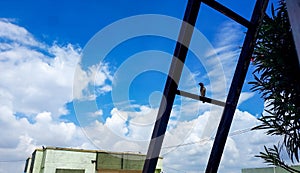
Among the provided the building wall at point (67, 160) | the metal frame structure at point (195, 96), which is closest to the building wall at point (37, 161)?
the building wall at point (67, 160)

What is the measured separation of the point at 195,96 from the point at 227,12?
1.85 ft

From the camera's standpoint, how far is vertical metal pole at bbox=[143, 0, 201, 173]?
122 centimetres

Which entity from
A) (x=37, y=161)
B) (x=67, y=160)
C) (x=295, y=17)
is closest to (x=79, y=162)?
(x=67, y=160)

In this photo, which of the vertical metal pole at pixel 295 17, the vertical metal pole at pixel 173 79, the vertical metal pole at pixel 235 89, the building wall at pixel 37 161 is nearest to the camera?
the vertical metal pole at pixel 295 17

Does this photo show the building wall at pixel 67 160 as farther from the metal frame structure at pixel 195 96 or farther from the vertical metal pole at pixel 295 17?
the vertical metal pole at pixel 295 17

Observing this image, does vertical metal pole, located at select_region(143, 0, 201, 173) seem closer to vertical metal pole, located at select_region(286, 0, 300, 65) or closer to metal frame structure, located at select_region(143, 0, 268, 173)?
metal frame structure, located at select_region(143, 0, 268, 173)

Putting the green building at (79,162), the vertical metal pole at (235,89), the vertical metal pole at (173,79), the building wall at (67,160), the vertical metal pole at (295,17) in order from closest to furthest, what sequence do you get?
the vertical metal pole at (295,17) < the vertical metal pole at (173,79) < the vertical metal pole at (235,89) < the building wall at (67,160) < the green building at (79,162)

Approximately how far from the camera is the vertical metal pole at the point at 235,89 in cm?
140

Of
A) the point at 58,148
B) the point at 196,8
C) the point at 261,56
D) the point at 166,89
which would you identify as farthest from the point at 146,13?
the point at 58,148

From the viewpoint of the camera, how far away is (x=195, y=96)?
152 centimetres

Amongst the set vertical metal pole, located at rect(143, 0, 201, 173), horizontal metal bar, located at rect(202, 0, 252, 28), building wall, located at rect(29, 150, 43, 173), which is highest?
building wall, located at rect(29, 150, 43, 173)

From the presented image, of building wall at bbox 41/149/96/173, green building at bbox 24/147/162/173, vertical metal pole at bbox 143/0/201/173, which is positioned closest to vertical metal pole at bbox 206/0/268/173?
vertical metal pole at bbox 143/0/201/173

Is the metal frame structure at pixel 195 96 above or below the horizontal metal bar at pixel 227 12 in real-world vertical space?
below

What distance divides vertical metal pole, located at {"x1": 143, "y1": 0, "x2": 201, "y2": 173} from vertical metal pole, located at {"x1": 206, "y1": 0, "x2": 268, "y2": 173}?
0.38 m
